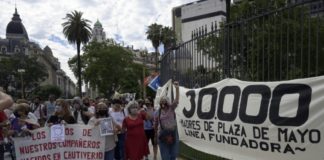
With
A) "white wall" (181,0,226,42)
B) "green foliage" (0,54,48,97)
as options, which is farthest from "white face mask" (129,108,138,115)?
"white wall" (181,0,226,42)

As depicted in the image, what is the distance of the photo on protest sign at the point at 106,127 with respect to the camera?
9.07 metres

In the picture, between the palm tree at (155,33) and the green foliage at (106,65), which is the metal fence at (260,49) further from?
the palm tree at (155,33)

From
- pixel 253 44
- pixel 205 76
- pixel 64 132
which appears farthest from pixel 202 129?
pixel 64 132

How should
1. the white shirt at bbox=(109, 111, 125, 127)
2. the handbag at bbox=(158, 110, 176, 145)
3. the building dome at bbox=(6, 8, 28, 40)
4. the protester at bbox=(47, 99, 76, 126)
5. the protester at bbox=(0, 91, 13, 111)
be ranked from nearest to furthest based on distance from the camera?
the protester at bbox=(0, 91, 13, 111) < the protester at bbox=(47, 99, 76, 126) < the handbag at bbox=(158, 110, 176, 145) < the white shirt at bbox=(109, 111, 125, 127) < the building dome at bbox=(6, 8, 28, 40)

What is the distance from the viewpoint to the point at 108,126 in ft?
30.0

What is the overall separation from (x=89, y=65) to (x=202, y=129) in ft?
207

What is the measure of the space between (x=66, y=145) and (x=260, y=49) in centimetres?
421

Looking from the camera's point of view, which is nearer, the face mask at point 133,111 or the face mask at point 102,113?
the face mask at point 102,113

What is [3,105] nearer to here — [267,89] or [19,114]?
[267,89]

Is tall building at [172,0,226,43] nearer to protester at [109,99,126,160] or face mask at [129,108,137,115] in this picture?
protester at [109,99,126,160]

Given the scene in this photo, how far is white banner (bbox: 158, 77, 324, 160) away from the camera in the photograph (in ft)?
17.6

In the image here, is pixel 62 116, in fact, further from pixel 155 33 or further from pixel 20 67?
pixel 20 67

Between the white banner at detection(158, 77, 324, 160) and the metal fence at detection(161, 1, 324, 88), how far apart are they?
33cm

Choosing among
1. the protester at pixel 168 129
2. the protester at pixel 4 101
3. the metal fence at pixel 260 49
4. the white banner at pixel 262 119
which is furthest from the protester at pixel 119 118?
the protester at pixel 4 101
